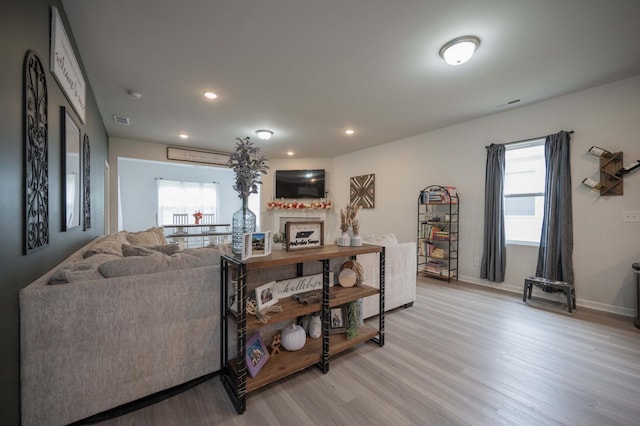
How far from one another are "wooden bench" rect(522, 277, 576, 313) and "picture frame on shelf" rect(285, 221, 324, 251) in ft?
9.43

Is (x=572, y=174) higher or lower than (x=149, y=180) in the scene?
lower

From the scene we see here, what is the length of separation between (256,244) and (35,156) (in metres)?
1.17

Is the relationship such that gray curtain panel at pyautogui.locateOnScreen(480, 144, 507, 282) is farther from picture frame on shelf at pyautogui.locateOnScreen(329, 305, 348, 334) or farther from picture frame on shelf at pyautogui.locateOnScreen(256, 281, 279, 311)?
picture frame on shelf at pyautogui.locateOnScreen(256, 281, 279, 311)

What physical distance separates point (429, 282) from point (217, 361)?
11.1ft

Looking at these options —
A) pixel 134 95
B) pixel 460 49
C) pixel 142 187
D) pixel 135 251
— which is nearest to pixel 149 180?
pixel 142 187

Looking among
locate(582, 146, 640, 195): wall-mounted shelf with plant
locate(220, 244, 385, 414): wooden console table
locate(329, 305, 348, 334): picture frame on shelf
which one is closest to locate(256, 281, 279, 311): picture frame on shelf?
locate(220, 244, 385, 414): wooden console table

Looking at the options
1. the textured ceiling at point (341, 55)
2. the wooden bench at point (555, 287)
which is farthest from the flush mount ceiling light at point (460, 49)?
the wooden bench at point (555, 287)

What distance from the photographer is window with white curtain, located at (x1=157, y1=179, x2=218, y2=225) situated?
7.90m

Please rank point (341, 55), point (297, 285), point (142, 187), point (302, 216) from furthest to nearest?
1. point (142, 187)
2. point (302, 216)
3. point (341, 55)
4. point (297, 285)

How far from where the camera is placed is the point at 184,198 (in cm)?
824

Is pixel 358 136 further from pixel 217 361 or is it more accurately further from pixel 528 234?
pixel 217 361

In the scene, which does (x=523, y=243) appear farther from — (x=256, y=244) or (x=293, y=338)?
(x=256, y=244)

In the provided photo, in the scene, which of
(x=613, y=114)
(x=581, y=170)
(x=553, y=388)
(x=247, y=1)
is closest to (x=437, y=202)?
(x=581, y=170)

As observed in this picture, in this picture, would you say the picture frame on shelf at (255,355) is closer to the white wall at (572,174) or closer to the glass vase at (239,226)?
the glass vase at (239,226)
